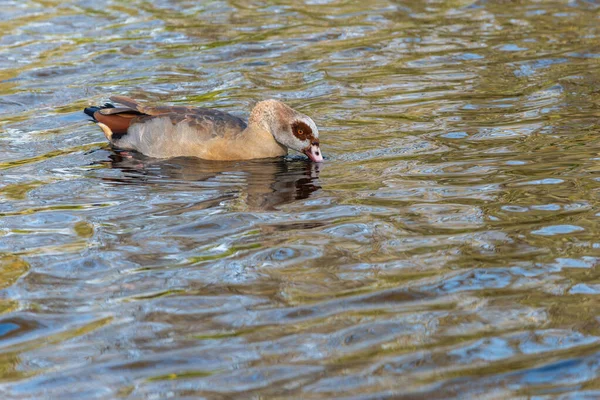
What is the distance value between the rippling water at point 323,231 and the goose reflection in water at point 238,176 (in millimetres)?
46

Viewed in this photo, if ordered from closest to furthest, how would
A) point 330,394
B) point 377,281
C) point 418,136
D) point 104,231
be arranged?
1. point 330,394
2. point 377,281
3. point 104,231
4. point 418,136

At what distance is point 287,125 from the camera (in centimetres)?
1088

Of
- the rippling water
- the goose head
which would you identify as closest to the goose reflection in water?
the rippling water

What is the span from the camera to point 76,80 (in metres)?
14.2

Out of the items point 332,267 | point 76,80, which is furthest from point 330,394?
point 76,80

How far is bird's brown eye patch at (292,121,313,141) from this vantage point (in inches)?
417

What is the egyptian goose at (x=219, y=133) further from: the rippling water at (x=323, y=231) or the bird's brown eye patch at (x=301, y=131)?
the rippling water at (x=323, y=231)

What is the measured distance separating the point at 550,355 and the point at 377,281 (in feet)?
4.74

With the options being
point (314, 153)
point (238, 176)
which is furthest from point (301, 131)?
point (238, 176)

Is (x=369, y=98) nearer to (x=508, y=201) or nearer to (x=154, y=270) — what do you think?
(x=508, y=201)

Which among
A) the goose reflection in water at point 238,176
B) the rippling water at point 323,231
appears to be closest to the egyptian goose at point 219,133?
the goose reflection in water at point 238,176

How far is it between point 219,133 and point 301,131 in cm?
84

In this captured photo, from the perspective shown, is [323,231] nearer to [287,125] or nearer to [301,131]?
[301,131]

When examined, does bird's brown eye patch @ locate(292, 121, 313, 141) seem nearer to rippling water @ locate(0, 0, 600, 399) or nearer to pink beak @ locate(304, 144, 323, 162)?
pink beak @ locate(304, 144, 323, 162)
